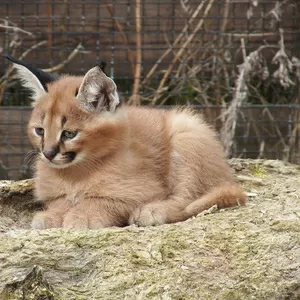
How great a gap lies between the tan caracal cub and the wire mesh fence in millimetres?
3236

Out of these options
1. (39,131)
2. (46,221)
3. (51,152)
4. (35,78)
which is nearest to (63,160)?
(51,152)

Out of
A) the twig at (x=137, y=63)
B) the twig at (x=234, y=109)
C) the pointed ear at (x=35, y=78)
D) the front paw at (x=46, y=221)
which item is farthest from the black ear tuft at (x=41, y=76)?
the twig at (x=234, y=109)

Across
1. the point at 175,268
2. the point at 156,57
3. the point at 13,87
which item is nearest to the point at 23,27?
the point at 13,87

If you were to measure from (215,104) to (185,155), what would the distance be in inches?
148

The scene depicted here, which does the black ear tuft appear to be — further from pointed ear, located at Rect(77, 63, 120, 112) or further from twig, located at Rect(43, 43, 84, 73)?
twig, located at Rect(43, 43, 84, 73)

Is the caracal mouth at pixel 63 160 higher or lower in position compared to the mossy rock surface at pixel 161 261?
higher

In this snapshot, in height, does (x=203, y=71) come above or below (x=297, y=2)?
below

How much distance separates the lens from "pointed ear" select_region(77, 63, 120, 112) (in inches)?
172

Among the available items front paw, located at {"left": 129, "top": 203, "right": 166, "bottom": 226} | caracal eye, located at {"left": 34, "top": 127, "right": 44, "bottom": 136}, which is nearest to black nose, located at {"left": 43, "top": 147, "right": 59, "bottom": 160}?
caracal eye, located at {"left": 34, "top": 127, "right": 44, "bottom": 136}

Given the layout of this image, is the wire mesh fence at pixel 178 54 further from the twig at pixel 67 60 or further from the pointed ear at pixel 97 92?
the pointed ear at pixel 97 92

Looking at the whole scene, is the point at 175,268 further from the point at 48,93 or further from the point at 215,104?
the point at 215,104

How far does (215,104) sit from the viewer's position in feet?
27.6

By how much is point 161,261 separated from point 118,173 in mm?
886

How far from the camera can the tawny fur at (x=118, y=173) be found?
4395 millimetres
